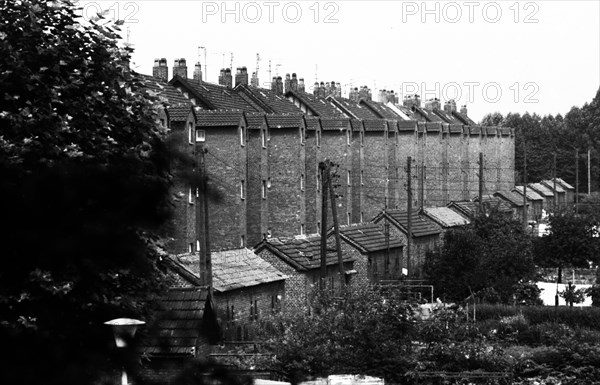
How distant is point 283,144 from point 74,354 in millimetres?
51049

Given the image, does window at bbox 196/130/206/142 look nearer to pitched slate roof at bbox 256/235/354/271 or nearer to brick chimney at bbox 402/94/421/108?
pitched slate roof at bbox 256/235/354/271

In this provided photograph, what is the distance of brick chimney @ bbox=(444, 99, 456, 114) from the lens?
363 ft

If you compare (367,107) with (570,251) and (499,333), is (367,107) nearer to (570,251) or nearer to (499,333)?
(570,251)

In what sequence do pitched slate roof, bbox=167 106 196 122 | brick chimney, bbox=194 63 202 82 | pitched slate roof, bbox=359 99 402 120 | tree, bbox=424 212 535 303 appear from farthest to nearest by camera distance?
pitched slate roof, bbox=359 99 402 120, brick chimney, bbox=194 63 202 82, tree, bbox=424 212 535 303, pitched slate roof, bbox=167 106 196 122

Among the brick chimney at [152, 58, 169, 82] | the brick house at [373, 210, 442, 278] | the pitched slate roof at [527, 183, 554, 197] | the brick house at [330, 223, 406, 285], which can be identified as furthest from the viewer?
the pitched slate roof at [527, 183, 554, 197]

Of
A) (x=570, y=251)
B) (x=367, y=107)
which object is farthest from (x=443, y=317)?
(x=367, y=107)

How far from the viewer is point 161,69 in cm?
5422

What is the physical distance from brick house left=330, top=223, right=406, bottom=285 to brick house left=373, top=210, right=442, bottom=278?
0.61 metres

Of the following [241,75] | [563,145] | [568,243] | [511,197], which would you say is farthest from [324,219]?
[563,145]

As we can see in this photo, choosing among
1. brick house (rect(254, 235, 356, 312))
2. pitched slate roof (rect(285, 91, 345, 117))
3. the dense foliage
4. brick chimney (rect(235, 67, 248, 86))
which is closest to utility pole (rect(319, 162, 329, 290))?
brick house (rect(254, 235, 356, 312))

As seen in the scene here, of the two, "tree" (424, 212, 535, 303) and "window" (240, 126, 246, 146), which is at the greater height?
"window" (240, 126, 246, 146)

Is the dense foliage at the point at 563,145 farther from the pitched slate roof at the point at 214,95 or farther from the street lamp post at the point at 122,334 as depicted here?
the street lamp post at the point at 122,334

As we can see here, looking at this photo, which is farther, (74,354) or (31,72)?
(31,72)

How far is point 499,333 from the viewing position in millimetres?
38250
